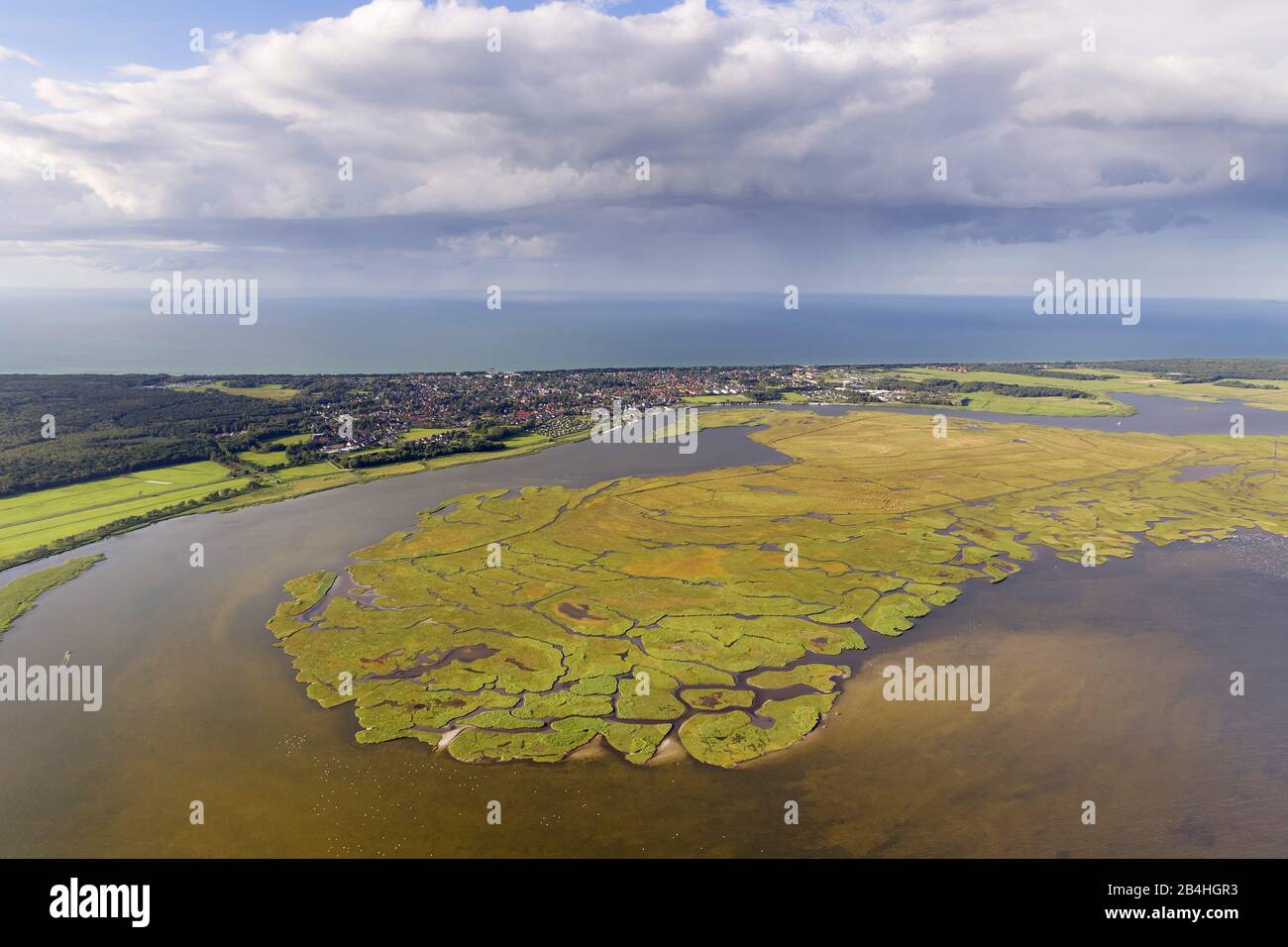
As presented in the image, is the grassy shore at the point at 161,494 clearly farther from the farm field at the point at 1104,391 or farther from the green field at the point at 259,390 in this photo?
the farm field at the point at 1104,391

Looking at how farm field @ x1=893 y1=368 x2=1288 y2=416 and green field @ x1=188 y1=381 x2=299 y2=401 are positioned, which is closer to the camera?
A: farm field @ x1=893 y1=368 x2=1288 y2=416

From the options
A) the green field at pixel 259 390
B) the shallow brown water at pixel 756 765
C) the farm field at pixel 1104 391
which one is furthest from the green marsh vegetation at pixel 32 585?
the farm field at pixel 1104 391

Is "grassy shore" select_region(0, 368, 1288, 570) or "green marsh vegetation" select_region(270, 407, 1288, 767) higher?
"grassy shore" select_region(0, 368, 1288, 570)

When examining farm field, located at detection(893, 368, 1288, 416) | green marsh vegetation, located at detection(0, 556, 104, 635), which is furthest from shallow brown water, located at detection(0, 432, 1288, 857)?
farm field, located at detection(893, 368, 1288, 416)

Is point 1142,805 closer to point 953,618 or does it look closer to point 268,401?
point 953,618

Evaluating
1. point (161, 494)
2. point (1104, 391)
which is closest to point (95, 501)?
point (161, 494)

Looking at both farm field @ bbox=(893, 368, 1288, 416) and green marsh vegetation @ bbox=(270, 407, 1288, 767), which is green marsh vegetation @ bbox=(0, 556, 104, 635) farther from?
farm field @ bbox=(893, 368, 1288, 416)
